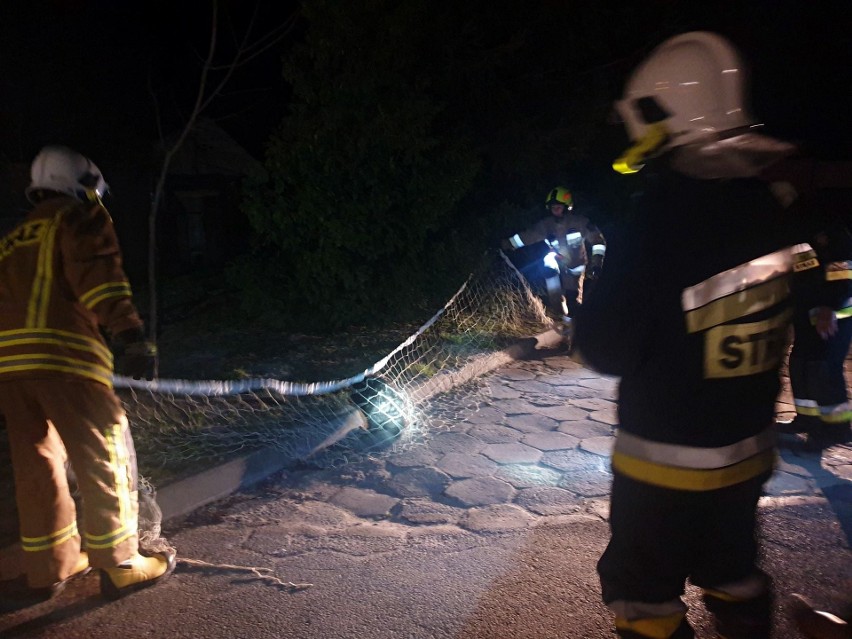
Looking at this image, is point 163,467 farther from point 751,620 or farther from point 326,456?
point 751,620

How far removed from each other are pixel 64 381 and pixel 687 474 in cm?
248

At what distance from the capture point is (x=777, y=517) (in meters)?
3.71

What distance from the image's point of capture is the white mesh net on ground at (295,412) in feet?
15.0

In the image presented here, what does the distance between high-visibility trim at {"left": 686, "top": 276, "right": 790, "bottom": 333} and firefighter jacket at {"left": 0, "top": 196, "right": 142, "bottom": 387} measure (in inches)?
90.1

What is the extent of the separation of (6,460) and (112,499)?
204 cm

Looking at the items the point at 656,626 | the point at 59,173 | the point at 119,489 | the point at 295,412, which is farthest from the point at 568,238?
the point at 656,626

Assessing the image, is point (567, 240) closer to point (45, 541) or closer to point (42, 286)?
point (42, 286)

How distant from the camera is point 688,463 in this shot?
1.80 meters

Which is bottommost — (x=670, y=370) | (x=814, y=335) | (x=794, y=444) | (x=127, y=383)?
(x=794, y=444)

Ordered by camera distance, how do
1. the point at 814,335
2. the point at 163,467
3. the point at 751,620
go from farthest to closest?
the point at 814,335
the point at 163,467
the point at 751,620

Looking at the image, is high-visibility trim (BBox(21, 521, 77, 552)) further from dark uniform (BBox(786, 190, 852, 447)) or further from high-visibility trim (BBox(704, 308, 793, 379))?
dark uniform (BBox(786, 190, 852, 447))

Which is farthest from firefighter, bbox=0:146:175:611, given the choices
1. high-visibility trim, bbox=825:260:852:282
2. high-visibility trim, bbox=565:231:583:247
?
high-visibility trim, bbox=565:231:583:247

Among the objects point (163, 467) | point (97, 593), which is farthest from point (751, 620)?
point (163, 467)

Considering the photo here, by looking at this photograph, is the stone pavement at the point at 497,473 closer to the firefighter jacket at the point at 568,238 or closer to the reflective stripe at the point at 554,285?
the firefighter jacket at the point at 568,238
